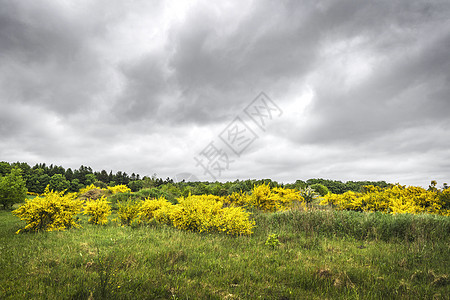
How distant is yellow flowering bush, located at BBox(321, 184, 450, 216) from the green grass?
364 centimetres

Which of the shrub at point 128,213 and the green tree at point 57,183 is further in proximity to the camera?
the green tree at point 57,183

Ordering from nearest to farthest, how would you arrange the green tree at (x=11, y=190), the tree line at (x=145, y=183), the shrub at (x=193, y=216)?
the shrub at (x=193, y=216)
the green tree at (x=11, y=190)
the tree line at (x=145, y=183)

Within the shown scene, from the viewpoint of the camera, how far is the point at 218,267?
499 centimetres

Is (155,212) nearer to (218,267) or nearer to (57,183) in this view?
(218,267)

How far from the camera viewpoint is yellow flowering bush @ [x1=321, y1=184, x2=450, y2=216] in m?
11.7

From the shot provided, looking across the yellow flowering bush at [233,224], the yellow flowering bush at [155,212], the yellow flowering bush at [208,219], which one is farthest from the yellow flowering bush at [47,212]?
the yellow flowering bush at [233,224]

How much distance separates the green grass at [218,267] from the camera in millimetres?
3729

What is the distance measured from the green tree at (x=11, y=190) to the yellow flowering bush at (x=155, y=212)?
43.9ft

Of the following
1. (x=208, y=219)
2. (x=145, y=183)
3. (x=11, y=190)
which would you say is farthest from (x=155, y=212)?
(x=145, y=183)

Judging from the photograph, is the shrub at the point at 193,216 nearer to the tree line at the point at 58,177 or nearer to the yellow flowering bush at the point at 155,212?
the yellow flowering bush at the point at 155,212

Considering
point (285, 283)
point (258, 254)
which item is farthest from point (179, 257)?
point (285, 283)

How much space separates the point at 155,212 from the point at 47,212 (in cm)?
422

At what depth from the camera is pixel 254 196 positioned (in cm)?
1353

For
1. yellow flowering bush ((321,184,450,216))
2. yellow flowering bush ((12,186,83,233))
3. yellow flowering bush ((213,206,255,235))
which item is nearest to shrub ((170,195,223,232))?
yellow flowering bush ((213,206,255,235))
